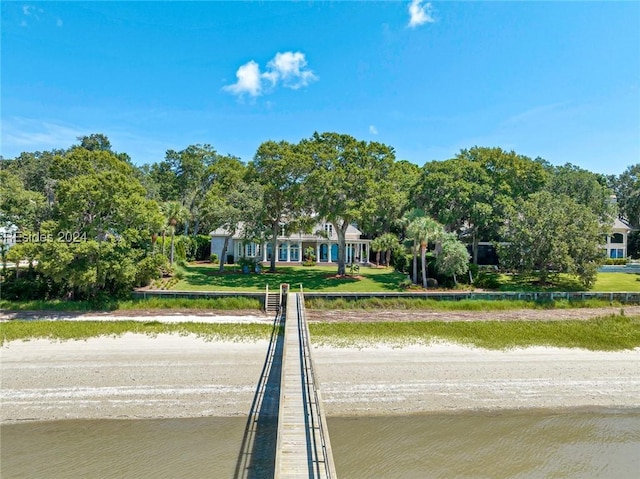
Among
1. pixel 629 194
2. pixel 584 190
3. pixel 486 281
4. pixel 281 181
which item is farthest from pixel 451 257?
pixel 629 194

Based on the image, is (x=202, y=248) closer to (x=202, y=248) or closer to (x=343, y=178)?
(x=202, y=248)

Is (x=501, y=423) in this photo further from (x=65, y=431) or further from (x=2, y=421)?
(x=2, y=421)

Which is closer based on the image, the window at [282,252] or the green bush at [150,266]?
the green bush at [150,266]

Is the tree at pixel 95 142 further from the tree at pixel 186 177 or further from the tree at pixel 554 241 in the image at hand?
the tree at pixel 554 241

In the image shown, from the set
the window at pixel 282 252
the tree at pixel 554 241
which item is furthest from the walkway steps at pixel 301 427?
the window at pixel 282 252

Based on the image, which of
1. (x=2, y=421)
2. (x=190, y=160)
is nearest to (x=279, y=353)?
(x=2, y=421)

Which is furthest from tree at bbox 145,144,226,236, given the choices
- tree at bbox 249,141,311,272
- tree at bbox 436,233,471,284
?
tree at bbox 436,233,471,284

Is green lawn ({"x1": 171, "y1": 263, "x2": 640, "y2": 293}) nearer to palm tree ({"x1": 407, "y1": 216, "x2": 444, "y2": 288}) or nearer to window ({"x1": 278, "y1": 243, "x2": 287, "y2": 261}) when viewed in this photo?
palm tree ({"x1": 407, "y1": 216, "x2": 444, "y2": 288})
